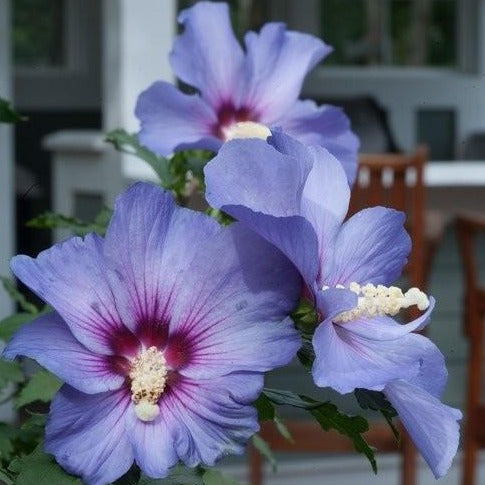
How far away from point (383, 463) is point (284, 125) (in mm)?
3466

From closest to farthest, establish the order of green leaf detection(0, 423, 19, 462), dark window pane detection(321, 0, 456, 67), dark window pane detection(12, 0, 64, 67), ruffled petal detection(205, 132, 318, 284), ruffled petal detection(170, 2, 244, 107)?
1. ruffled petal detection(205, 132, 318, 284)
2. green leaf detection(0, 423, 19, 462)
3. ruffled petal detection(170, 2, 244, 107)
4. dark window pane detection(12, 0, 64, 67)
5. dark window pane detection(321, 0, 456, 67)

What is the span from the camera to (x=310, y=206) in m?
0.45

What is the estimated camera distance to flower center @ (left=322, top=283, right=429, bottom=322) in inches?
17.1

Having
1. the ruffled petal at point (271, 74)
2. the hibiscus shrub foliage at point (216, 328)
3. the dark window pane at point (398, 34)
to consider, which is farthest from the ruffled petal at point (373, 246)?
the dark window pane at point (398, 34)

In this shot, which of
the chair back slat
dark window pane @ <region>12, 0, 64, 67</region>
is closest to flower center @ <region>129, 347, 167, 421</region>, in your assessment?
the chair back slat

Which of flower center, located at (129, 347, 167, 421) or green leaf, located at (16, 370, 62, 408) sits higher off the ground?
flower center, located at (129, 347, 167, 421)

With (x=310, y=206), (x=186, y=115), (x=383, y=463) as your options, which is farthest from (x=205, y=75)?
(x=383, y=463)

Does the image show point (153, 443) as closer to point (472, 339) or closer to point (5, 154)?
point (472, 339)

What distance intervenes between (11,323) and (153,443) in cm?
29

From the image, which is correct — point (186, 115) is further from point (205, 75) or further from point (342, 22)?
point (342, 22)

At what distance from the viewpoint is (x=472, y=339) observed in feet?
10.4

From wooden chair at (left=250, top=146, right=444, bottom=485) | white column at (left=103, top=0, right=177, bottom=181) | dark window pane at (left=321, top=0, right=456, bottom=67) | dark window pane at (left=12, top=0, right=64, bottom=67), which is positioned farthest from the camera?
dark window pane at (left=321, top=0, right=456, bottom=67)

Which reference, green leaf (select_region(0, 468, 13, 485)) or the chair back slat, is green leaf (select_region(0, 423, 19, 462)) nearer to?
green leaf (select_region(0, 468, 13, 485))

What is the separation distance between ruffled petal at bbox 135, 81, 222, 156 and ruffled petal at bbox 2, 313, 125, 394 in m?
0.24
